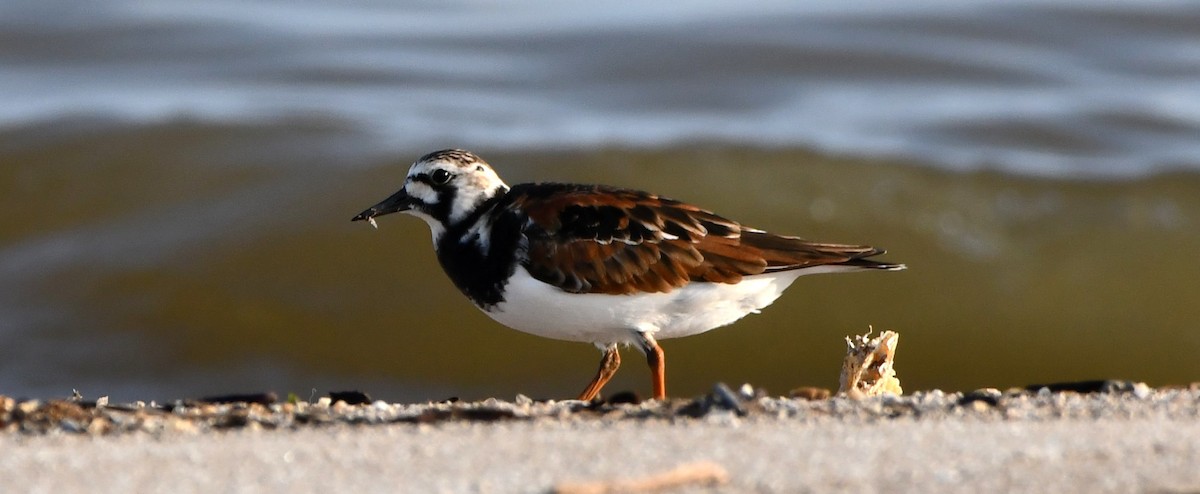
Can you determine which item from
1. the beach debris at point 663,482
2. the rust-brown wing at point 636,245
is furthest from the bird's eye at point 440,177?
the beach debris at point 663,482

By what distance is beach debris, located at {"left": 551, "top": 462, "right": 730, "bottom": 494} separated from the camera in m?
2.89

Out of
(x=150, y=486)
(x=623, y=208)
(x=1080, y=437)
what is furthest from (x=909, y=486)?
(x=623, y=208)

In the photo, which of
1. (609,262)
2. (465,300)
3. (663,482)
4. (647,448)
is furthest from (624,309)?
(465,300)

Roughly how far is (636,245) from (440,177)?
0.80 meters

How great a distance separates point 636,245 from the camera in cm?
506

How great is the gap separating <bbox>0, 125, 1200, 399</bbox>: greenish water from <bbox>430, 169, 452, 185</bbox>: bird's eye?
3.90 metres

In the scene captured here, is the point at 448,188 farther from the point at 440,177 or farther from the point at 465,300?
the point at 465,300

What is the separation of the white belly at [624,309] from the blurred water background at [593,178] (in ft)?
12.8

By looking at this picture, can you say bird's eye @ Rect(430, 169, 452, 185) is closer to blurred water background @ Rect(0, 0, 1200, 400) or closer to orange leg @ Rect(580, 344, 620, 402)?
orange leg @ Rect(580, 344, 620, 402)

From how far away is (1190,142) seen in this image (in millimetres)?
12672

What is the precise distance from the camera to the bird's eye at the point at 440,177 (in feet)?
17.8

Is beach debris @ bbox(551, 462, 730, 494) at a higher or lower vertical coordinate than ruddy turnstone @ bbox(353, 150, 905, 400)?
lower

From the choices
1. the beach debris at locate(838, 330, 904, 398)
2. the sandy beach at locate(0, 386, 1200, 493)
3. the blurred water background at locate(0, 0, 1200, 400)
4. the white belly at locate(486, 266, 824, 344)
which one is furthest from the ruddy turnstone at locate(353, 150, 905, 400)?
the blurred water background at locate(0, 0, 1200, 400)

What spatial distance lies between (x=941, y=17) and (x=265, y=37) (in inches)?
267
